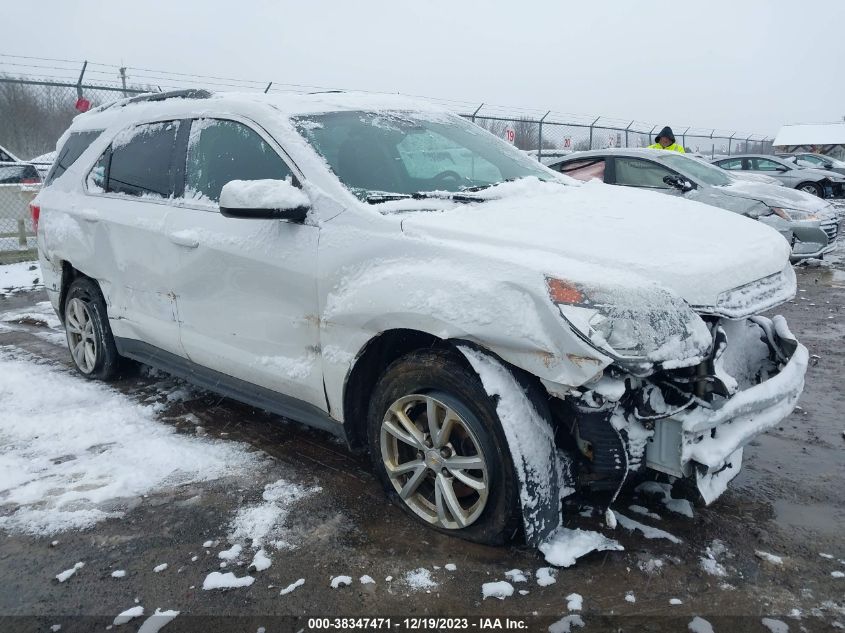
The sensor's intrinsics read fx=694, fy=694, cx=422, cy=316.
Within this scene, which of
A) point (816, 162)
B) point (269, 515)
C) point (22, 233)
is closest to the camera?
point (269, 515)

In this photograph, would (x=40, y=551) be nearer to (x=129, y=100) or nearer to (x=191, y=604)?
(x=191, y=604)

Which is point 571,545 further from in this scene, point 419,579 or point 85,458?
point 85,458

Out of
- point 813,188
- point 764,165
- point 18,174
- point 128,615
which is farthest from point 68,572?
point 813,188

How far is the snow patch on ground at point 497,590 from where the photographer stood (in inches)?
97.9

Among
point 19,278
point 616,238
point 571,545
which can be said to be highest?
point 616,238

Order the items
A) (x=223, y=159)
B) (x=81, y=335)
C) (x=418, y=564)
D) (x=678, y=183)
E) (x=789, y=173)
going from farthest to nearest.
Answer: (x=789, y=173) → (x=678, y=183) → (x=81, y=335) → (x=223, y=159) → (x=418, y=564)

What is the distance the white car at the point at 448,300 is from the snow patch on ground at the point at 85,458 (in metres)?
0.39

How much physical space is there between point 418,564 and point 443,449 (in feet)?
1.48

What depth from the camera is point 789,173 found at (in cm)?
1791

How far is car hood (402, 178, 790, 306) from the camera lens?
246cm

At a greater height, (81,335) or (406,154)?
(406,154)

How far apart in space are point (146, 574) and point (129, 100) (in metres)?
3.31

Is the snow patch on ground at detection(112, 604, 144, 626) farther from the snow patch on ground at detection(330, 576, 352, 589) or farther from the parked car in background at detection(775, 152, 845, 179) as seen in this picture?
the parked car in background at detection(775, 152, 845, 179)

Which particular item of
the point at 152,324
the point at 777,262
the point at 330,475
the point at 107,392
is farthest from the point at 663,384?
the point at 107,392
